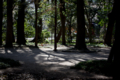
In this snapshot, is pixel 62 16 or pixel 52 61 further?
pixel 62 16

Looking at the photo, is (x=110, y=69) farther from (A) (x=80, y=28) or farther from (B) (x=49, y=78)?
(A) (x=80, y=28)

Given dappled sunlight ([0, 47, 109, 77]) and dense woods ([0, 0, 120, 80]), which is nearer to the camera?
dappled sunlight ([0, 47, 109, 77])

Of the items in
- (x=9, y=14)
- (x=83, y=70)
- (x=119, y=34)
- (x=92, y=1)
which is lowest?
(x=83, y=70)

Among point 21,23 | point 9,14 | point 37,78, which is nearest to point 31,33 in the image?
point 21,23

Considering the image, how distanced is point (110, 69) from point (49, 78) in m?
2.41

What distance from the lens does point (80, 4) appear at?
15.7 metres

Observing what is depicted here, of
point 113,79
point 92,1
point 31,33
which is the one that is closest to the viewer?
point 113,79

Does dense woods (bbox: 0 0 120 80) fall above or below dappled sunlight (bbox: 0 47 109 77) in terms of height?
above

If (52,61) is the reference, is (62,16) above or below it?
above

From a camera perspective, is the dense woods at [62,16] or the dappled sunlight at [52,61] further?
the dense woods at [62,16]

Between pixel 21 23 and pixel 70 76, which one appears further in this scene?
pixel 21 23

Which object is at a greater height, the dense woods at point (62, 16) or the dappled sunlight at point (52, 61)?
the dense woods at point (62, 16)

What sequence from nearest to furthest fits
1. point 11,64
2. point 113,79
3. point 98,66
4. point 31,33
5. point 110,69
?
point 113,79 < point 110,69 < point 98,66 < point 11,64 < point 31,33

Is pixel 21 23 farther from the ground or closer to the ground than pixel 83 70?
farther from the ground
